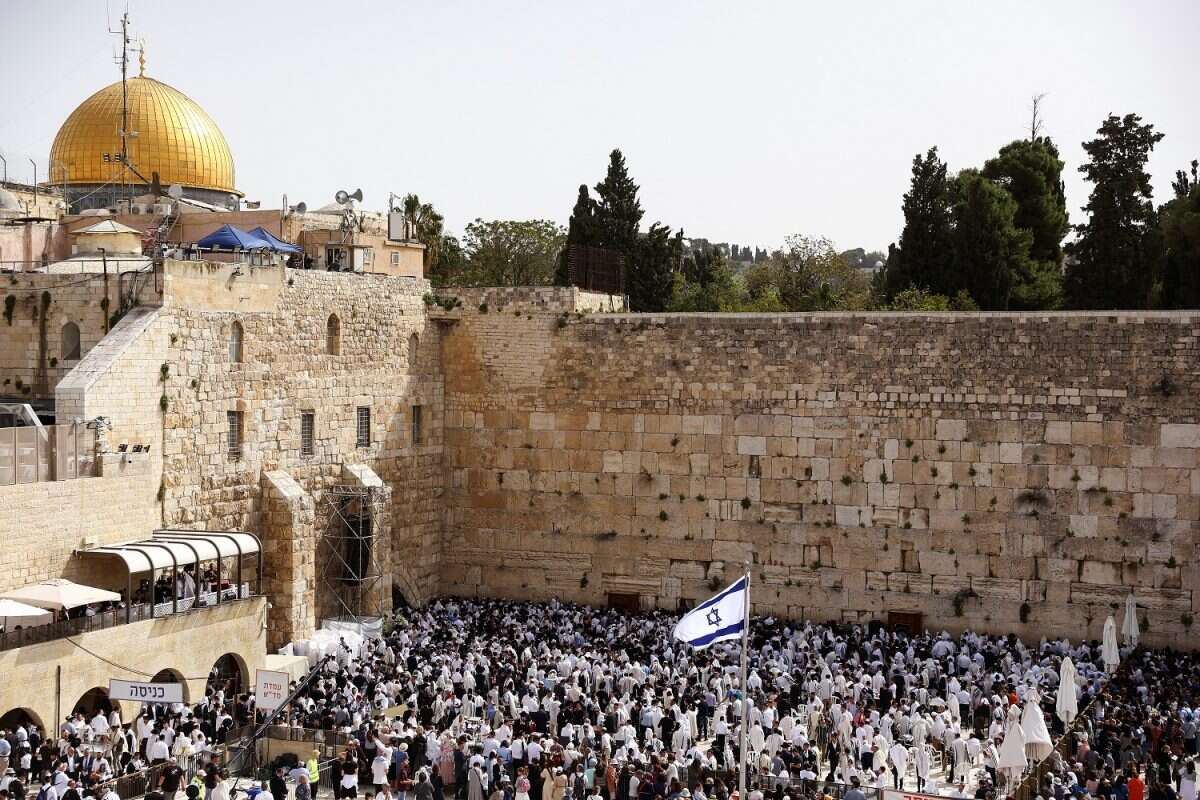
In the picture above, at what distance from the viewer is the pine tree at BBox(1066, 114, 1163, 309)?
3412 centimetres

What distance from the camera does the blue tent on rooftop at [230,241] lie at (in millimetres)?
24109

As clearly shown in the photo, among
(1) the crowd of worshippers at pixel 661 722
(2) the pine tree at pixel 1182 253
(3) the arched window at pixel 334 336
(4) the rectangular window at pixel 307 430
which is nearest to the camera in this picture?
(1) the crowd of worshippers at pixel 661 722

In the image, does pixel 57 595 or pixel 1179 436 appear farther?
pixel 1179 436

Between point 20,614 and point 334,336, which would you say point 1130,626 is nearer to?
point 334,336

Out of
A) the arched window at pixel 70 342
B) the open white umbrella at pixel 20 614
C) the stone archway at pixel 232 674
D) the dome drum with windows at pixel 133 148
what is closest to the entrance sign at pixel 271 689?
the stone archway at pixel 232 674

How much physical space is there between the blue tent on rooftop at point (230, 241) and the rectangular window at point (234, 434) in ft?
9.72

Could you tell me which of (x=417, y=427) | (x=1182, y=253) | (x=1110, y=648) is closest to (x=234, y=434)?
(x=417, y=427)

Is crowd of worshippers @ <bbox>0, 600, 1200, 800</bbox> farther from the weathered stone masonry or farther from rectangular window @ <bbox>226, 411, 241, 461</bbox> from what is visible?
rectangular window @ <bbox>226, 411, 241, 461</bbox>

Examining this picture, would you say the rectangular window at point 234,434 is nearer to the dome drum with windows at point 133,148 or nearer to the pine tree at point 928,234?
the dome drum with windows at point 133,148

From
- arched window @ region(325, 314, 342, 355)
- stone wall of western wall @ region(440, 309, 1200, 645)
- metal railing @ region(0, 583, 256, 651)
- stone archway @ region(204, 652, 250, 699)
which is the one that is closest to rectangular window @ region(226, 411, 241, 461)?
arched window @ region(325, 314, 342, 355)

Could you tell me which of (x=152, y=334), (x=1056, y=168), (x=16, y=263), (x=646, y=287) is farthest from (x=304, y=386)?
(x=1056, y=168)

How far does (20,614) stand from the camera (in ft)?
57.1

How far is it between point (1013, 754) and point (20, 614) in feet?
38.4

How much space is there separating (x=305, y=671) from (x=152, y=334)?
555cm
